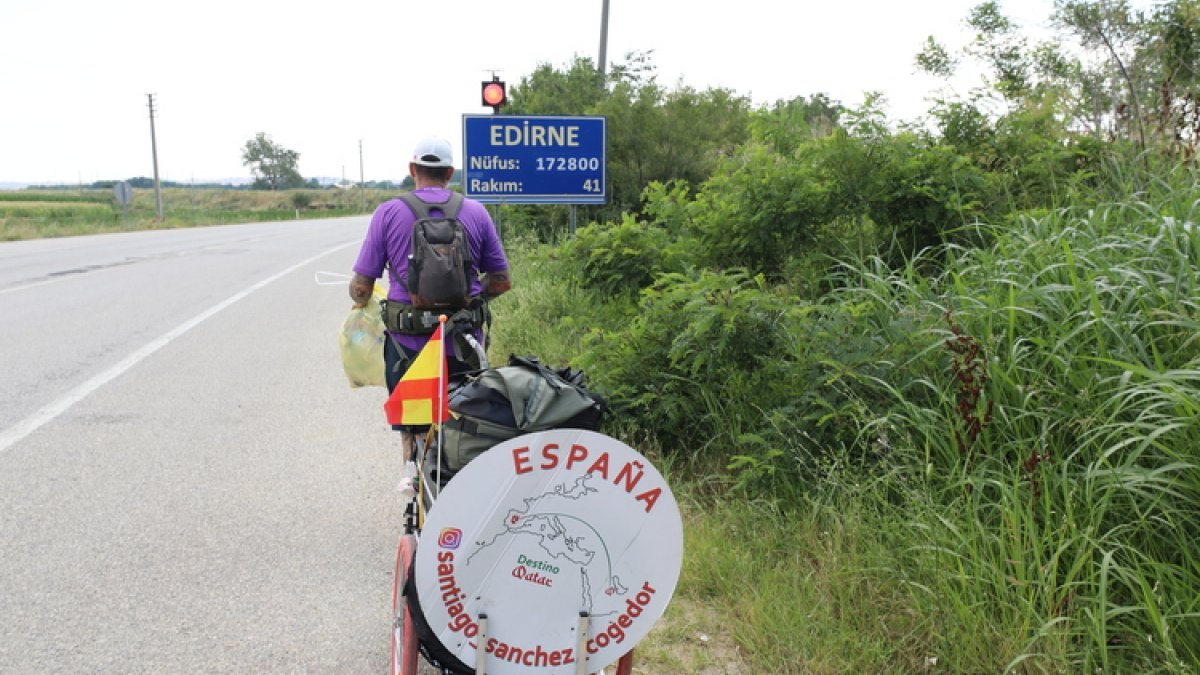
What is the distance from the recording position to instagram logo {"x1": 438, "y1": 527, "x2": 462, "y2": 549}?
2264mm

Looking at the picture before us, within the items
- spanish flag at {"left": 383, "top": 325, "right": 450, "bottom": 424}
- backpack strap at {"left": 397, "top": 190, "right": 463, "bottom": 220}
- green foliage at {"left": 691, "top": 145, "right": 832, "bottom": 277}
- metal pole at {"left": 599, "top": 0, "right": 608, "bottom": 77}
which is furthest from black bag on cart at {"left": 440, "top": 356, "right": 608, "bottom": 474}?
metal pole at {"left": 599, "top": 0, "right": 608, "bottom": 77}

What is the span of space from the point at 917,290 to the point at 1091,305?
3.85ft

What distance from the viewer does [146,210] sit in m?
68.6

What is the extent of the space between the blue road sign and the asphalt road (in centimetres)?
246

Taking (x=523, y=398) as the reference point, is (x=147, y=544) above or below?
below

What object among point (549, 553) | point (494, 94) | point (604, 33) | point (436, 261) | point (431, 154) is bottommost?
point (549, 553)

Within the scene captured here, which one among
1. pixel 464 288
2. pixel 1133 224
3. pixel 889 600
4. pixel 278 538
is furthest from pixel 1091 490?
pixel 278 538

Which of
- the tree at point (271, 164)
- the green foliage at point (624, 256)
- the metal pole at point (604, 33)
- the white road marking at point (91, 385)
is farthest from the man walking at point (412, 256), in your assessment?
the tree at point (271, 164)

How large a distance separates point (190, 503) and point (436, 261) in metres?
2.29

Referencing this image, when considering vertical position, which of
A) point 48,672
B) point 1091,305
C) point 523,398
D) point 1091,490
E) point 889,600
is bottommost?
point 48,672

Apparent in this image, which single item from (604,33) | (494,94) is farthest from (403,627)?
(604,33)

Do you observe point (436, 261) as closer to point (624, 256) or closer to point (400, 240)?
point (400, 240)

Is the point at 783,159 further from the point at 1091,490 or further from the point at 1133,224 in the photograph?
the point at 1091,490

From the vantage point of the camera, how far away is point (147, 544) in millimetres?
4492
